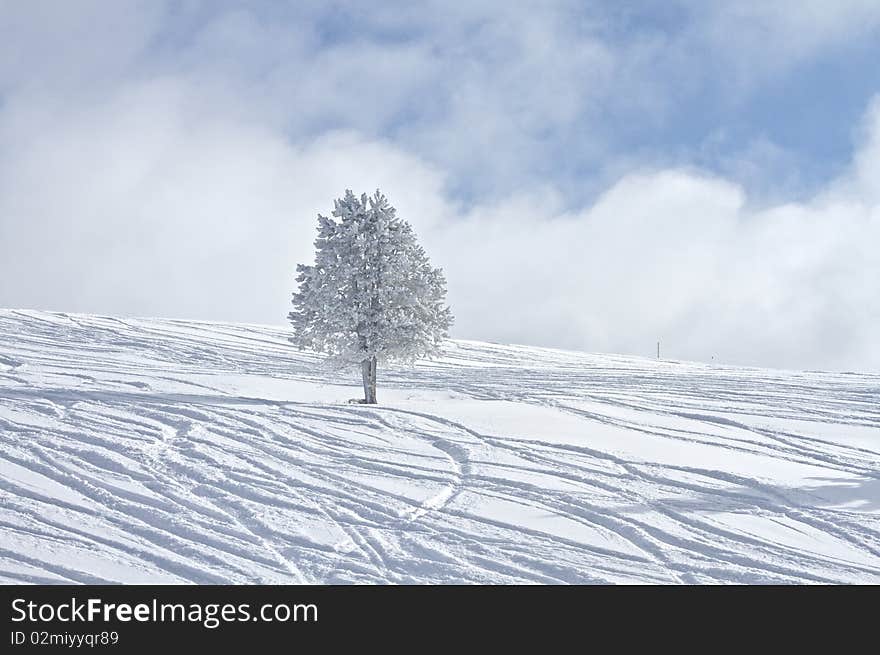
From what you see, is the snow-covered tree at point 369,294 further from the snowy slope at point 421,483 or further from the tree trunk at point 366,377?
the snowy slope at point 421,483

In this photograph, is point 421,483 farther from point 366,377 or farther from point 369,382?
point 366,377

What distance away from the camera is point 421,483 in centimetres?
1486

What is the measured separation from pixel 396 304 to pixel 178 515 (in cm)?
1498

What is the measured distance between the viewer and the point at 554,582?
32.9 feet

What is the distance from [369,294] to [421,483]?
12067 millimetres

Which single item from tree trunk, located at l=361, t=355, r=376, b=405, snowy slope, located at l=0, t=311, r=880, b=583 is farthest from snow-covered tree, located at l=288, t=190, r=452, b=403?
snowy slope, located at l=0, t=311, r=880, b=583

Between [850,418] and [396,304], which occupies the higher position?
[396,304]

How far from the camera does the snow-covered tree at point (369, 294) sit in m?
25.7
